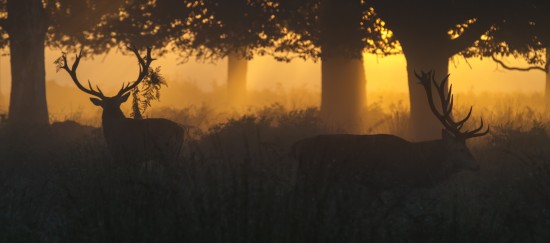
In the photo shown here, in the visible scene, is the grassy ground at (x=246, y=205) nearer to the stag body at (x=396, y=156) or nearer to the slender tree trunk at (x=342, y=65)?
the stag body at (x=396, y=156)

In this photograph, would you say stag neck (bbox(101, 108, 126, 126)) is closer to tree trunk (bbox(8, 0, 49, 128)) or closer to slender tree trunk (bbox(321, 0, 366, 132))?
slender tree trunk (bbox(321, 0, 366, 132))

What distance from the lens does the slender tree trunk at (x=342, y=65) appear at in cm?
1603

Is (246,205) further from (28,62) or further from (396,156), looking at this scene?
(28,62)

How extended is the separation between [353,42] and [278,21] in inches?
65.5

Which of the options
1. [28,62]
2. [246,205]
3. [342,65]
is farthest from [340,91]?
[246,205]

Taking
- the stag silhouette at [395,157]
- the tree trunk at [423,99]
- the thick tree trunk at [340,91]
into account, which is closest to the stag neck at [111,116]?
the stag silhouette at [395,157]

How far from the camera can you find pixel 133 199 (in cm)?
579

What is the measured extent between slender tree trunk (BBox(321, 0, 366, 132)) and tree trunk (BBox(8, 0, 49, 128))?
21.5 feet

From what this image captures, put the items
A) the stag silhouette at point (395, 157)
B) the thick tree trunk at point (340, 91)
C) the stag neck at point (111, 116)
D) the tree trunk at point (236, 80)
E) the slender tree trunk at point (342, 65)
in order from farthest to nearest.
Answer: the tree trunk at point (236, 80) < the thick tree trunk at point (340, 91) < the slender tree trunk at point (342, 65) < the stag neck at point (111, 116) < the stag silhouette at point (395, 157)

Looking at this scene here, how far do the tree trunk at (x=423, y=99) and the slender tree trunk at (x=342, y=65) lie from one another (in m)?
1.42

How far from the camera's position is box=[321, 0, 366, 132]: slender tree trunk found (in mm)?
16031

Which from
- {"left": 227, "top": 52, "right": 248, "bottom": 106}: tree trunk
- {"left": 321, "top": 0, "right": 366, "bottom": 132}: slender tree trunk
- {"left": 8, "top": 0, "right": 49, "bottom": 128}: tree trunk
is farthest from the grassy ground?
{"left": 227, "top": 52, "right": 248, "bottom": 106}: tree trunk

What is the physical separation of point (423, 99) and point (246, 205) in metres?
10.9

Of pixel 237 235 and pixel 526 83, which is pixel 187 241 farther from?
pixel 526 83
